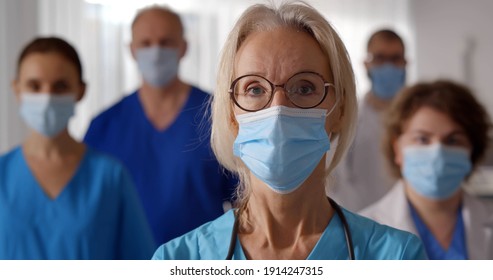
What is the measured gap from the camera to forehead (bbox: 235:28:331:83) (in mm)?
961

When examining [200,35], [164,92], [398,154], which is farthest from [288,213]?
[200,35]

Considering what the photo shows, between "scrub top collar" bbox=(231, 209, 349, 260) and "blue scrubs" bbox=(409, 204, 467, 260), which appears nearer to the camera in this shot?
"scrub top collar" bbox=(231, 209, 349, 260)

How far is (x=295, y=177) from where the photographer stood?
1006 millimetres

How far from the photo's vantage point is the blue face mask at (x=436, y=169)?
1.58 m

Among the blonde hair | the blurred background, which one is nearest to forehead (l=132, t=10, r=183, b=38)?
the blurred background

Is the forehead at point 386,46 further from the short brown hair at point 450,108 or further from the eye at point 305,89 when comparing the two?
the eye at point 305,89

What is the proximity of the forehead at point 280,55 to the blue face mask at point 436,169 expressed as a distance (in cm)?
67

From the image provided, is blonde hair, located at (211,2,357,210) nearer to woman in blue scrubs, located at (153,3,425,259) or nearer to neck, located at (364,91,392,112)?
woman in blue scrubs, located at (153,3,425,259)

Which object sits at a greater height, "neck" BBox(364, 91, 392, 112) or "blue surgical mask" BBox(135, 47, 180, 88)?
"blue surgical mask" BBox(135, 47, 180, 88)

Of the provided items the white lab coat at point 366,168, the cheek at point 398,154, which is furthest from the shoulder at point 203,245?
the white lab coat at point 366,168

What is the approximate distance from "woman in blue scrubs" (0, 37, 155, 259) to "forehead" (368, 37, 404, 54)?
104 centimetres

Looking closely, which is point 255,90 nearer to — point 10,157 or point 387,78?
point 10,157

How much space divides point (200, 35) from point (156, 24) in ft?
5.50
